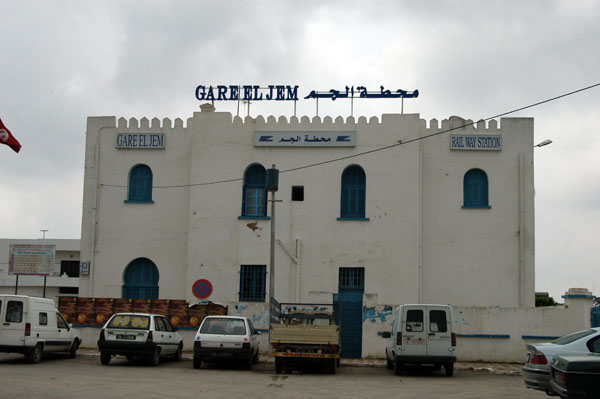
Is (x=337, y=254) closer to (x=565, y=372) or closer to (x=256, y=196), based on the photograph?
(x=256, y=196)

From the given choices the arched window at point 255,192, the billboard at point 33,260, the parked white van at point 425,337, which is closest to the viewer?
the parked white van at point 425,337

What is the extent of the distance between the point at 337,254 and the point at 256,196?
3.79 meters

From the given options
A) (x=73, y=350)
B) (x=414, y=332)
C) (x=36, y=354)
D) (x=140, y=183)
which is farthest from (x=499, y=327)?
(x=140, y=183)

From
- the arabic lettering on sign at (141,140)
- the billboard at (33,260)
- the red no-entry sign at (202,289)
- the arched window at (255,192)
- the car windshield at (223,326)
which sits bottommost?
the car windshield at (223,326)

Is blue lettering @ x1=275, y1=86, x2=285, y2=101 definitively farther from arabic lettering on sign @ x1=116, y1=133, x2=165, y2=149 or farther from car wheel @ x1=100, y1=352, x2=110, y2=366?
car wheel @ x1=100, y1=352, x2=110, y2=366

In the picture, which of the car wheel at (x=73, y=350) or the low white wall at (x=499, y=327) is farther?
the low white wall at (x=499, y=327)

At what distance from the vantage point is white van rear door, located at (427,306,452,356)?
18516 mm

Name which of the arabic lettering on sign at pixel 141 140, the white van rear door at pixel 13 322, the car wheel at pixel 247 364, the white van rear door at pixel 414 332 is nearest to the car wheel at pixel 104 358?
the white van rear door at pixel 13 322

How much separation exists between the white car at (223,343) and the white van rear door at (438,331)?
4.69 metres

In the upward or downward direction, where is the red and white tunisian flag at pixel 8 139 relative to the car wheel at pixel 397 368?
upward

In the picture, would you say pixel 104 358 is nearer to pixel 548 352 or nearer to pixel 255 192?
pixel 255 192

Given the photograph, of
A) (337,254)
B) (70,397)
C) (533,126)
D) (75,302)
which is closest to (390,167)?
(337,254)

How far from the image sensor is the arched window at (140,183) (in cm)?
2830

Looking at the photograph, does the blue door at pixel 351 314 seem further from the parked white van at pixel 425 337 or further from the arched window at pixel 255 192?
the parked white van at pixel 425 337
